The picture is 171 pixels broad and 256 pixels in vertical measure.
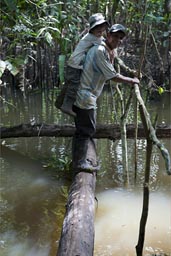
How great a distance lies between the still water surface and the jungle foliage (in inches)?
52.6

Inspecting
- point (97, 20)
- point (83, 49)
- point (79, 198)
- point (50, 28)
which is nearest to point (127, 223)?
point (79, 198)

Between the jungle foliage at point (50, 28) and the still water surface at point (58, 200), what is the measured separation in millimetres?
1337

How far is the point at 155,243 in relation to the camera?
3.64 metres

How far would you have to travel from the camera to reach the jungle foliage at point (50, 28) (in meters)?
4.57

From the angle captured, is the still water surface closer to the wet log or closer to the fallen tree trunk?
the fallen tree trunk

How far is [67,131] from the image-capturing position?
5914 millimetres

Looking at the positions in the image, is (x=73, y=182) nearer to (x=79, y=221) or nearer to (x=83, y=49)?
(x=79, y=221)

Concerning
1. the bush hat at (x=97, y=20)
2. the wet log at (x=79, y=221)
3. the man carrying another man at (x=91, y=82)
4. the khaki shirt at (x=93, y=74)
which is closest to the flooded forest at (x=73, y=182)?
the wet log at (x=79, y=221)

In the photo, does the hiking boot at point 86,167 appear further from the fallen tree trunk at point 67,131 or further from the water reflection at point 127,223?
the fallen tree trunk at point 67,131

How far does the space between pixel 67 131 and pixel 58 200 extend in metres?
1.54

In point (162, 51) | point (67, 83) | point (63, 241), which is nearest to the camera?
point (63, 241)

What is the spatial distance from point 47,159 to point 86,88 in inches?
76.7

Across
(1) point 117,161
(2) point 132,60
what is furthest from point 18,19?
(2) point 132,60

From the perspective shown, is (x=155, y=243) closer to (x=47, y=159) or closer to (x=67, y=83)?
(x=67, y=83)
